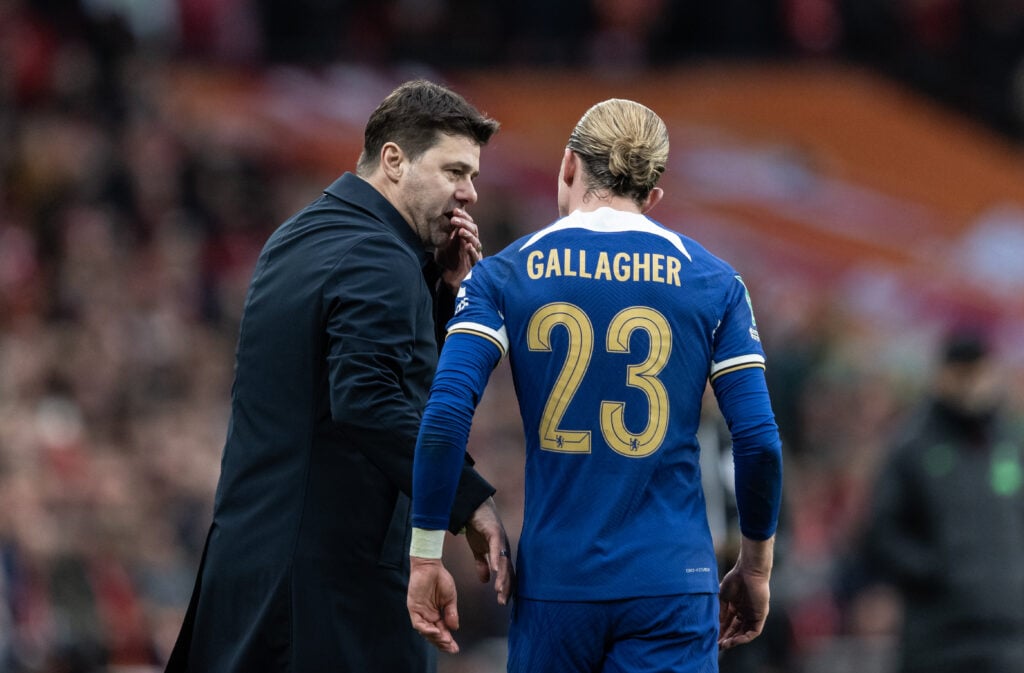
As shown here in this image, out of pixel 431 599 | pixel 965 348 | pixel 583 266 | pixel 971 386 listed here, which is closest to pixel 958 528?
pixel 971 386

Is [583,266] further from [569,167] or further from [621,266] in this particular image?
[569,167]

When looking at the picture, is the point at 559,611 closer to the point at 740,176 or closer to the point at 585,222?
the point at 585,222

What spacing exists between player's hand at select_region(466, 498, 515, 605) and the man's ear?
1037 millimetres

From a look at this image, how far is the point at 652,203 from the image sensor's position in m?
4.69

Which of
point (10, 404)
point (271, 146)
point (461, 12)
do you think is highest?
point (461, 12)

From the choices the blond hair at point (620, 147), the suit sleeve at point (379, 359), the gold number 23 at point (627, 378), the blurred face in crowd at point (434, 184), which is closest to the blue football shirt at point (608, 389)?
the gold number 23 at point (627, 378)

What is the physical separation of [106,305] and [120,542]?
2628 mm

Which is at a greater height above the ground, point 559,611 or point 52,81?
point 52,81

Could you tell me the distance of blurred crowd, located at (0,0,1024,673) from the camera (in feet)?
30.2

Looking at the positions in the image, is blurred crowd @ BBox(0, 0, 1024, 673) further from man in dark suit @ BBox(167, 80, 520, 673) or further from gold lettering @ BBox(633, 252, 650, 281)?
gold lettering @ BBox(633, 252, 650, 281)

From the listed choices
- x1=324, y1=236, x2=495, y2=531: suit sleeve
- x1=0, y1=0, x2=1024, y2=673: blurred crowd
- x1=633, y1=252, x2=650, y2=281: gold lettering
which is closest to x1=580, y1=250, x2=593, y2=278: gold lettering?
x1=633, y1=252, x2=650, y2=281: gold lettering

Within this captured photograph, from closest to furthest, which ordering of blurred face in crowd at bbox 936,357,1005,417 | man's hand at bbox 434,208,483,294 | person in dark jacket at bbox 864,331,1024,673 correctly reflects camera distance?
man's hand at bbox 434,208,483,294
person in dark jacket at bbox 864,331,1024,673
blurred face in crowd at bbox 936,357,1005,417

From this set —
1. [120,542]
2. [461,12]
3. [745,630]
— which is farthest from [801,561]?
[461,12]

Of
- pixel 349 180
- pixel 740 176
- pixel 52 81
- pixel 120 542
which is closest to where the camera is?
pixel 349 180
